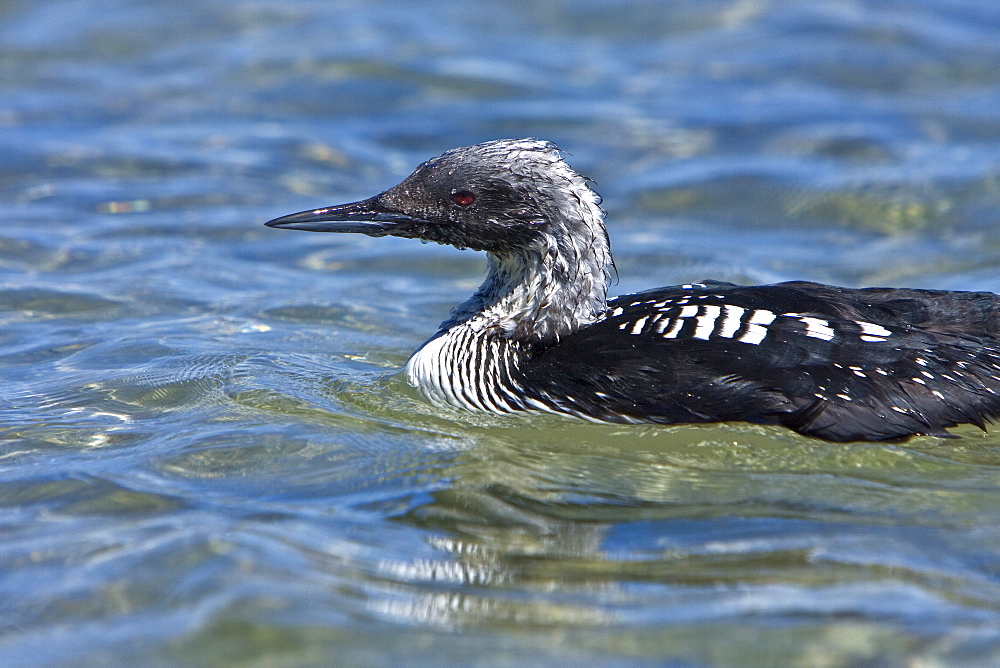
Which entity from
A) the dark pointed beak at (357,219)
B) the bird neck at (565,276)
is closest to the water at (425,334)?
the bird neck at (565,276)

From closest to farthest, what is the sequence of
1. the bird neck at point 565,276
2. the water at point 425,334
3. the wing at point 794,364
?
1. the water at point 425,334
2. the wing at point 794,364
3. the bird neck at point 565,276

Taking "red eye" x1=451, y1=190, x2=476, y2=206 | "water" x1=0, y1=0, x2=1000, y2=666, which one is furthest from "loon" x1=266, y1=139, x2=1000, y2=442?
"water" x1=0, y1=0, x2=1000, y2=666

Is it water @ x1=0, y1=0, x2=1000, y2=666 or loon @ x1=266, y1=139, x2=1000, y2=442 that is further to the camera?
loon @ x1=266, y1=139, x2=1000, y2=442

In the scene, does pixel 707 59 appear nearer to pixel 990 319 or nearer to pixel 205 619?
pixel 990 319

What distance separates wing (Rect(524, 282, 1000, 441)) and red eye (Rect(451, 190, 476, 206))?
72cm

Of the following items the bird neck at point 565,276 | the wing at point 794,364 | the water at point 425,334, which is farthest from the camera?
the bird neck at point 565,276

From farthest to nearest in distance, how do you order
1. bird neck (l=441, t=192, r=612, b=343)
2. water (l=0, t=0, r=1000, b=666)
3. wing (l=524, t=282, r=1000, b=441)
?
bird neck (l=441, t=192, r=612, b=343) → wing (l=524, t=282, r=1000, b=441) → water (l=0, t=0, r=1000, b=666)

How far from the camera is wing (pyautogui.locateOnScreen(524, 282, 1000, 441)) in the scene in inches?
176

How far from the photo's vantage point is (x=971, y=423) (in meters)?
4.50

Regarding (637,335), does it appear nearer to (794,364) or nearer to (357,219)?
(794,364)

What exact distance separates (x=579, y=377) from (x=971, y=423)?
1479mm

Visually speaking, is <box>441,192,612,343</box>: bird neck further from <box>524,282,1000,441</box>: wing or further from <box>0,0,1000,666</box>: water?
<box>0,0,1000,666</box>: water

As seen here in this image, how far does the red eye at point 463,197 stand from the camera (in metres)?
5.07

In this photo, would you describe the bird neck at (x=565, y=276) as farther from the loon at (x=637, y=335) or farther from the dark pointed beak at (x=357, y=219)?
the dark pointed beak at (x=357, y=219)
